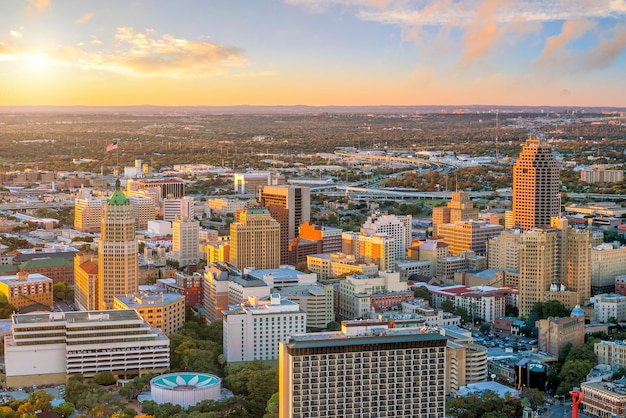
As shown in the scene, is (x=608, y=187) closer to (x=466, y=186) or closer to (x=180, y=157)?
(x=466, y=186)

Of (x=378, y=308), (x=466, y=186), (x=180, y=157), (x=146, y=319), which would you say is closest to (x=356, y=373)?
(x=146, y=319)

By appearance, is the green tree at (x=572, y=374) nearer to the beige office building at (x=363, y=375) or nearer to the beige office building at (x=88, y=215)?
the beige office building at (x=363, y=375)

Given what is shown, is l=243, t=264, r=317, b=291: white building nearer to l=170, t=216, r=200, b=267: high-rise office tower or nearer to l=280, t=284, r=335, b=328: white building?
l=280, t=284, r=335, b=328: white building

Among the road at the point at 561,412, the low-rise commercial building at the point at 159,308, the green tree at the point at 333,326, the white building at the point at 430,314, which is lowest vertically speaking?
the road at the point at 561,412

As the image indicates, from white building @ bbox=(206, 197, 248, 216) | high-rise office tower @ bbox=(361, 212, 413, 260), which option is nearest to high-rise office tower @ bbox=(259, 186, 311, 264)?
high-rise office tower @ bbox=(361, 212, 413, 260)

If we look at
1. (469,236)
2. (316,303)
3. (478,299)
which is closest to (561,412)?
(316,303)

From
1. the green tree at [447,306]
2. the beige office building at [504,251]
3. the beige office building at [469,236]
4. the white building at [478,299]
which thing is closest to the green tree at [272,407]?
the green tree at [447,306]
